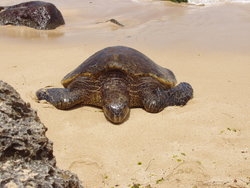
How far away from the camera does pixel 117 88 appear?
4.11 meters

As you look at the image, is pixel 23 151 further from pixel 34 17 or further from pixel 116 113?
pixel 34 17

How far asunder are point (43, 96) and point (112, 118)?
1180mm

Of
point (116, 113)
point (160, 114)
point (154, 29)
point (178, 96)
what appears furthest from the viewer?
point (154, 29)

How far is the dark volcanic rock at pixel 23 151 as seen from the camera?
149 cm

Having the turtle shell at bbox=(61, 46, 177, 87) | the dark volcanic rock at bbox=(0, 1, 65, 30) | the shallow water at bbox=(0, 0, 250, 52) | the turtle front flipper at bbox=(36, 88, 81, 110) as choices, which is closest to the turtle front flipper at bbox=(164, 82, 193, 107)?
the turtle shell at bbox=(61, 46, 177, 87)

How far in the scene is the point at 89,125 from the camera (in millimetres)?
3729

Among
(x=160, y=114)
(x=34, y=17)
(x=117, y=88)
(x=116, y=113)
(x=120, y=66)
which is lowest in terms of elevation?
(x=160, y=114)

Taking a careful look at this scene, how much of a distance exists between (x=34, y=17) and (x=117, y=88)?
23.9 ft

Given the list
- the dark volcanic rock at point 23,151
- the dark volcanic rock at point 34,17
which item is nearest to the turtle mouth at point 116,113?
the dark volcanic rock at point 23,151

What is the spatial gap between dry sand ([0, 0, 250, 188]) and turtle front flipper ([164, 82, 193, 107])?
98 mm

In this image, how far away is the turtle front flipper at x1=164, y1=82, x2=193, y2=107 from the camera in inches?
166

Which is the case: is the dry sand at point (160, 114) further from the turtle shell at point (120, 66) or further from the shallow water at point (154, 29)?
the turtle shell at point (120, 66)

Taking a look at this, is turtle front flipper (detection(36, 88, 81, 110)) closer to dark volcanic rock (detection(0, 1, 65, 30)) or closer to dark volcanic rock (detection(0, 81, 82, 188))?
dark volcanic rock (detection(0, 81, 82, 188))

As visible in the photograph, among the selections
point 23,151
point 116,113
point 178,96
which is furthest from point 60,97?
point 23,151
